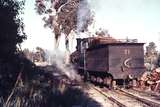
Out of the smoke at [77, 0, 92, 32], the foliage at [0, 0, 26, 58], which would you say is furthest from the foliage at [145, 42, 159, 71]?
the foliage at [0, 0, 26, 58]

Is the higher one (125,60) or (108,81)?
(125,60)

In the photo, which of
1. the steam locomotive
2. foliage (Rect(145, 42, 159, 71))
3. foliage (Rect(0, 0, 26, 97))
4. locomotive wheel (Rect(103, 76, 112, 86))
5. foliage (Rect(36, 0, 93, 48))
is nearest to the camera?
foliage (Rect(0, 0, 26, 97))

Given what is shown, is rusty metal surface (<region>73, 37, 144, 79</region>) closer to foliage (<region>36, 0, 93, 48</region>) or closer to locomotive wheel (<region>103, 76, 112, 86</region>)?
locomotive wheel (<region>103, 76, 112, 86</region>)

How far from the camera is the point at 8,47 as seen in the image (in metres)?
14.7

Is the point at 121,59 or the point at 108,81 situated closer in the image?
the point at 121,59

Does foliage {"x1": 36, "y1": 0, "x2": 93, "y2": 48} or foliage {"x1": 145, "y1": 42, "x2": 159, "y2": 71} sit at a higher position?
foliage {"x1": 36, "y1": 0, "x2": 93, "y2": 48}

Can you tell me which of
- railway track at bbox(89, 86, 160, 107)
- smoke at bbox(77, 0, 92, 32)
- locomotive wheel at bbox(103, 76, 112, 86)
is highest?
smoke at bbox(77, 0, 92, 32)

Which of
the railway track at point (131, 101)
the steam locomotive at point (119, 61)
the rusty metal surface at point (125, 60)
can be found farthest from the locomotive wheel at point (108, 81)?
the railway track at point (131, 101)

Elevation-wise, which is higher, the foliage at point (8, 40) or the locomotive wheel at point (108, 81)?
the foliage at point (8, 40)

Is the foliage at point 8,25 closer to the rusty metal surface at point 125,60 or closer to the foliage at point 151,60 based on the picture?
the rusty metal surface at point 125,60

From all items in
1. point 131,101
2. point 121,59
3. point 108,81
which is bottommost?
point 131,101

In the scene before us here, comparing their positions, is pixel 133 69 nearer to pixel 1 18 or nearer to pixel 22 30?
pixel 22 30

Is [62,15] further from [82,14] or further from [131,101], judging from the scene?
[131,101]

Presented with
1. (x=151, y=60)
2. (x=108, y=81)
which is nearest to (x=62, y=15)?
(x=151, y=60)
